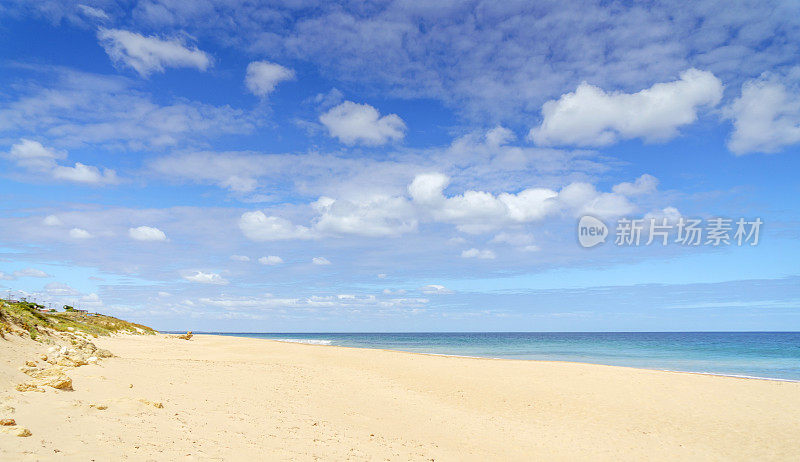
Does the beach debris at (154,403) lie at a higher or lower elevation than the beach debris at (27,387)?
lower

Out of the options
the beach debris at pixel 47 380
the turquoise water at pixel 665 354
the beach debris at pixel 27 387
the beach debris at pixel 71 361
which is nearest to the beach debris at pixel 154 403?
the beach debris at pixel 47 380

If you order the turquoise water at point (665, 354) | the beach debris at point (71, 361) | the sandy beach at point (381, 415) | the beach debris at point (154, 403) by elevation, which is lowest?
the turquoise water at point (665, 354)

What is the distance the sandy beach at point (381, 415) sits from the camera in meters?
8.20

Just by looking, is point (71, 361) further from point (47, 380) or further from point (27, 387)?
point (27, 387)

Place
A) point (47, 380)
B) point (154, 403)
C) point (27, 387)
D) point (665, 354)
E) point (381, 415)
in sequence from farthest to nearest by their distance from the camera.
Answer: point (665, 354) → point (381, 415) → point (154, 403) → point (47, 380) → point (27, 387)

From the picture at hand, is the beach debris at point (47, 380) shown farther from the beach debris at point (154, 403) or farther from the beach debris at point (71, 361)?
the beach debris at point (71, 361)

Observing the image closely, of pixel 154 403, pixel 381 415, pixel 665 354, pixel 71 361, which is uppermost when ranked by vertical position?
pixel 71 361

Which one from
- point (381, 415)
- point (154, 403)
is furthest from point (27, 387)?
point (381, 415)

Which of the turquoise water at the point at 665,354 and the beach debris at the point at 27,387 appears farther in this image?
the turquoise water at the point at 665,354

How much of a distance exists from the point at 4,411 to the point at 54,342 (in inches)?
574

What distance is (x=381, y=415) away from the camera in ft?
46.9

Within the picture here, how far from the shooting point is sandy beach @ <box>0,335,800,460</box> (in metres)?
8.20

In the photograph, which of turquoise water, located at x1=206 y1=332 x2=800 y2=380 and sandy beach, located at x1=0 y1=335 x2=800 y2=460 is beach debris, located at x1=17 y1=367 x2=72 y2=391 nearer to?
sandy beach, located at x1=0 y1=335 x2=800 y2=460

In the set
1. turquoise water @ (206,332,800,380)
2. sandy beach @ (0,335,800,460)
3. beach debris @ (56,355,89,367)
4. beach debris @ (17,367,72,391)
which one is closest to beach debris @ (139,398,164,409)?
sandy beach @ (0,335,800,460)
